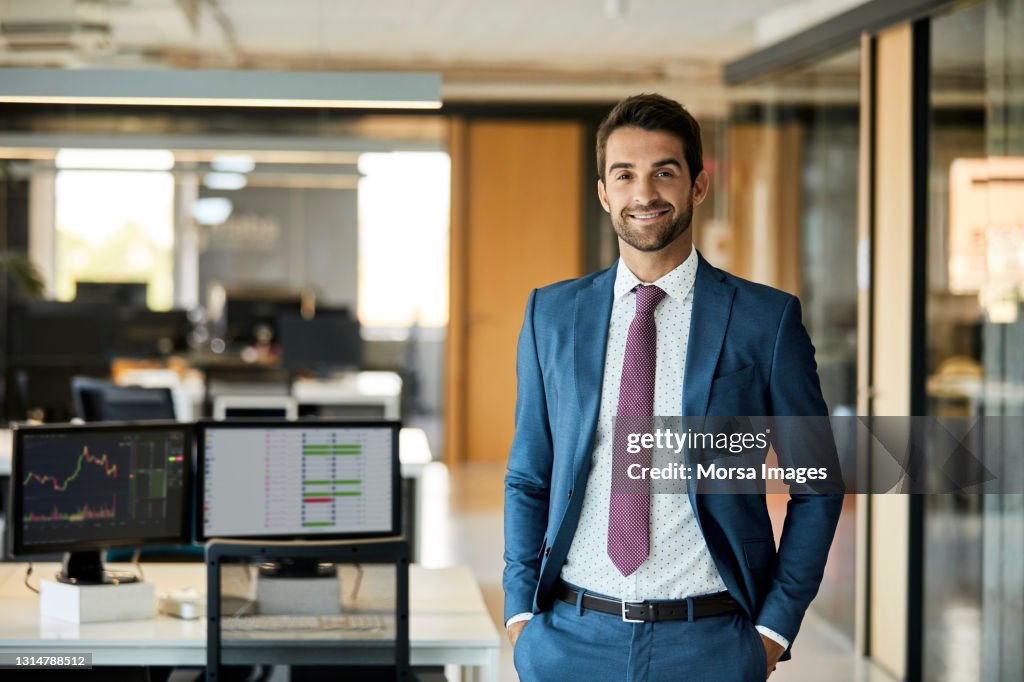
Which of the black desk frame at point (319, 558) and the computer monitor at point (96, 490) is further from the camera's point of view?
the computer monitor at point (96, 490)

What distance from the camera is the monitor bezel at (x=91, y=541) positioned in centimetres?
325

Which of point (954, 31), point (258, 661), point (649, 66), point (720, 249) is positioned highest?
point (649, 66)

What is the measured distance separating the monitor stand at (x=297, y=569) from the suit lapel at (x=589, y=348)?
31.9 inches

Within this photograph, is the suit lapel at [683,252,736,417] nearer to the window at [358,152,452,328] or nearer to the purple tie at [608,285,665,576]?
the purple tie at [608,285,665,576]

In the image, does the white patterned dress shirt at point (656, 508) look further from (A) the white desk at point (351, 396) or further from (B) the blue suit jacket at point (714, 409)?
(A) the white desk at point (351, 396)

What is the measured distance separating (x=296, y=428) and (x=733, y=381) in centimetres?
171

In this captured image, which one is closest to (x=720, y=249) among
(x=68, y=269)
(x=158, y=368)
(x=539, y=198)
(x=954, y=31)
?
(x=954, y=31)

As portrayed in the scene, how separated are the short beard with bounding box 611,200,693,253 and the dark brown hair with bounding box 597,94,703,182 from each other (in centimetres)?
8

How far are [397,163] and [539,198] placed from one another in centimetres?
161

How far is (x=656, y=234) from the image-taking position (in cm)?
216

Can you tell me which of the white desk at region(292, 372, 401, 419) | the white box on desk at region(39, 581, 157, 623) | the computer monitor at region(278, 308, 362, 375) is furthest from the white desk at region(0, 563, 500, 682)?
the computer monitor at region(278, 308, 362, 375)

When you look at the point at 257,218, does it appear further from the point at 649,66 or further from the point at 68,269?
the point at 649,66

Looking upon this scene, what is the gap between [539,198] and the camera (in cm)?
1141

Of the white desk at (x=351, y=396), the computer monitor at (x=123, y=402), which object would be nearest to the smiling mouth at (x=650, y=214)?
the computer monitor at (x=123, y=402)
